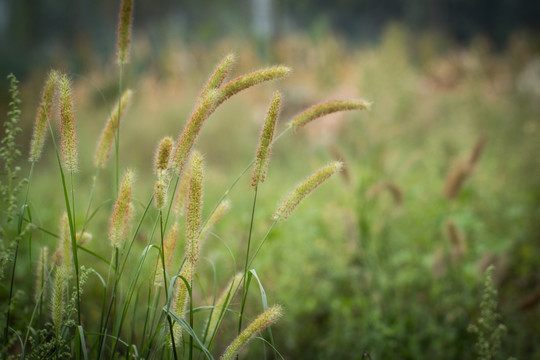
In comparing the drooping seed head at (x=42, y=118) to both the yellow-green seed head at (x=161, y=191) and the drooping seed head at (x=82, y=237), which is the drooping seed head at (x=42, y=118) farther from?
the yellow-green seed head at (x=161, y=191)

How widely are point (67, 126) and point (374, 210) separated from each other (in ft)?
9.93

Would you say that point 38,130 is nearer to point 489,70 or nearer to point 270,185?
point 270,185

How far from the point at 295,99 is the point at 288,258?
5776 millimetres

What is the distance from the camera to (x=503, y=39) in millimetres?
13406

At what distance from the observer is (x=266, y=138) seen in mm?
1176

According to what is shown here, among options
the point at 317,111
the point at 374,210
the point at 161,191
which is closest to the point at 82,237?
the point at 161,191

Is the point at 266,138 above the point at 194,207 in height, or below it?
above

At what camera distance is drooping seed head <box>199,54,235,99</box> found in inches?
47.3

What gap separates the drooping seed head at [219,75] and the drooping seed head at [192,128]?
0.19 ft

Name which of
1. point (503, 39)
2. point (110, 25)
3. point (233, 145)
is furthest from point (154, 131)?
point (110, 25)

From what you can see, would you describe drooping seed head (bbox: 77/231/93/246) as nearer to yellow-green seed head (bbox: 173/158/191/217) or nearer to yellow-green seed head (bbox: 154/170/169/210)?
yellow-green seed head (bbox: 173/158/191/217)

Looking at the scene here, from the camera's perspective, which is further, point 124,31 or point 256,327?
point 124,31

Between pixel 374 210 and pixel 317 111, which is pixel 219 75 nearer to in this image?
pixel 317 111

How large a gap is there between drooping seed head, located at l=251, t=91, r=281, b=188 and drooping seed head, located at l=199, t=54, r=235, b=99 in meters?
0.16
